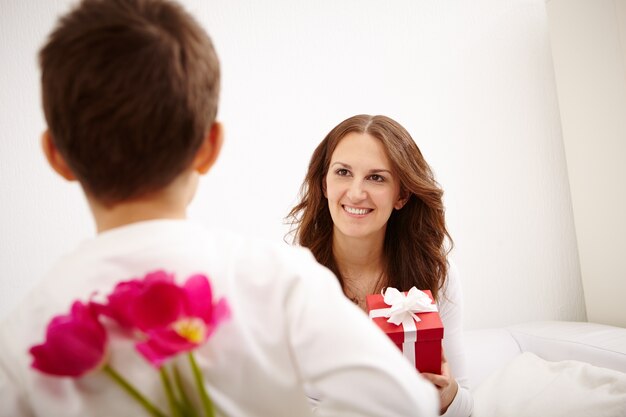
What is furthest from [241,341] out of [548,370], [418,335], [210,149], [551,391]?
[548,370]

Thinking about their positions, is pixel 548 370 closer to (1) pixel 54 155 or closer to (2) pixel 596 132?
(2) pixel 596 132

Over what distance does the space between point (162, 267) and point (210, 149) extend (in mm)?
150

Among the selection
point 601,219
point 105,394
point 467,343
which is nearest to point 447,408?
point 467,343

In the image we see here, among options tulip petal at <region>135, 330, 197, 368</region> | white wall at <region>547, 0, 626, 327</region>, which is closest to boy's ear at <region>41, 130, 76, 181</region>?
tulip petal at <region>135, 330, 197, 368</region>

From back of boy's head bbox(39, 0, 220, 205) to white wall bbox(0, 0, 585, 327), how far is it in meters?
1.58

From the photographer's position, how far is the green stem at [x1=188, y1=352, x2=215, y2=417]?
48 centimetres

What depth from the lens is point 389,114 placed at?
7.39ft

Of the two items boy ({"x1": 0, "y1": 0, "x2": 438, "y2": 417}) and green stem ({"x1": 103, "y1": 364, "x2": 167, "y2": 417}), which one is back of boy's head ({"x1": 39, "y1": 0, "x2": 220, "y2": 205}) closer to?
boy ({"x1": 0, "y1": 0, "x2": 438, "y2": 417})

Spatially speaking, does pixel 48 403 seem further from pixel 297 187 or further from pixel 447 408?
pixel 297 187

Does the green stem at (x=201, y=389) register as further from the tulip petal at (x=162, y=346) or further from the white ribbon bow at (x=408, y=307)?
the white ribbon bow at (x=408, y=307)

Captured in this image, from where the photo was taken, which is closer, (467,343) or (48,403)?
(48,403)

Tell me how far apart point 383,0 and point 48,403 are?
2.14 meters

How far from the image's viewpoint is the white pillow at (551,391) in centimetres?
151

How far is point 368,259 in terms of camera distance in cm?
164
